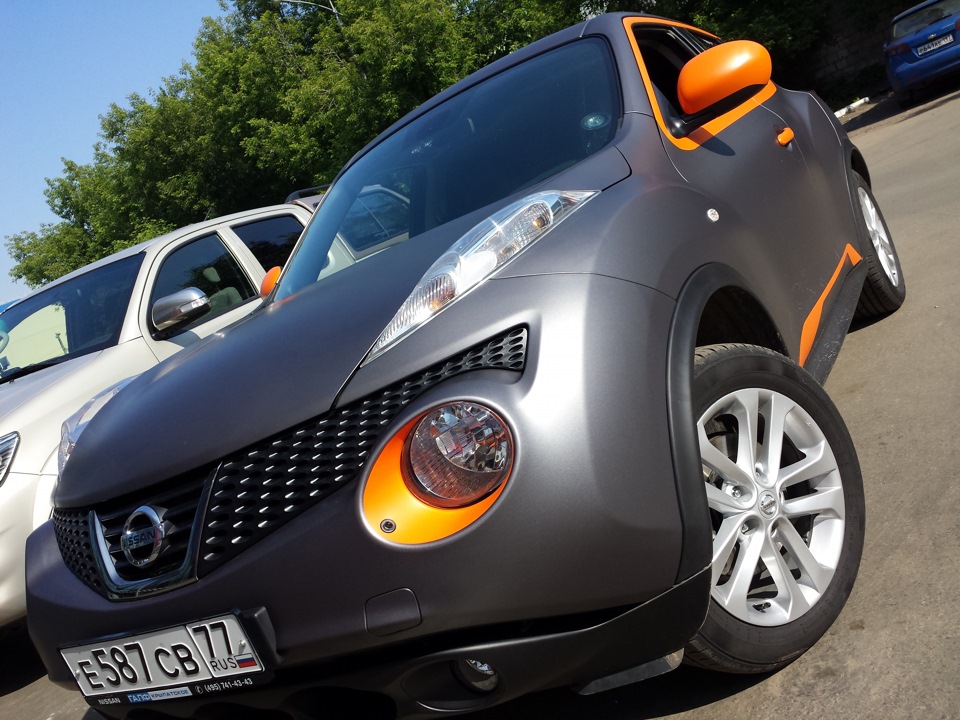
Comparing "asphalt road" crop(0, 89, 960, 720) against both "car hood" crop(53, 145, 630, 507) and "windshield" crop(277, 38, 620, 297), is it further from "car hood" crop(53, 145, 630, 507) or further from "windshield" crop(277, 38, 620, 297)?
"windshield" crop(277, 38, 620, 297)

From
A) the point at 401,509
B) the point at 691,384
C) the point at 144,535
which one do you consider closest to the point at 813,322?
the point at 691,384

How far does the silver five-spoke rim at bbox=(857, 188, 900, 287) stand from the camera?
15.2 ft

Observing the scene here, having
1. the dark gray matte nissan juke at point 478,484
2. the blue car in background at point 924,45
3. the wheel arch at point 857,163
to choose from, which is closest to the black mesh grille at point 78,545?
the dark gray matte nissan juke at point 478,484

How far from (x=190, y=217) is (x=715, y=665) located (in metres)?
49.2

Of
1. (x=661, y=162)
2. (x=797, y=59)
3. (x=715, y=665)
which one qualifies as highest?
(x=661, y=162)

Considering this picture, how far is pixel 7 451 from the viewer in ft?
13.8

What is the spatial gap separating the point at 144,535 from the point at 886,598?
184 centimetres

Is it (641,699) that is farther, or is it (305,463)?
(641,699)

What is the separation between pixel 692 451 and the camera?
201 centimetres

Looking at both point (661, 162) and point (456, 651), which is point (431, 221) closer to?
point (661, 162)

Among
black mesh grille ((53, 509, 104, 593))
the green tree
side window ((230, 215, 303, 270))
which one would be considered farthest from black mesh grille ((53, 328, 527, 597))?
the green tree

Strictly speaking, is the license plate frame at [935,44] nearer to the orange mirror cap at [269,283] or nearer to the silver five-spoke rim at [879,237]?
the silver five-spoke rim at [879,237]

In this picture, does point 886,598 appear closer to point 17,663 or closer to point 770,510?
point 770,510

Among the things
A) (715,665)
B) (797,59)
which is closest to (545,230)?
(715,665)
